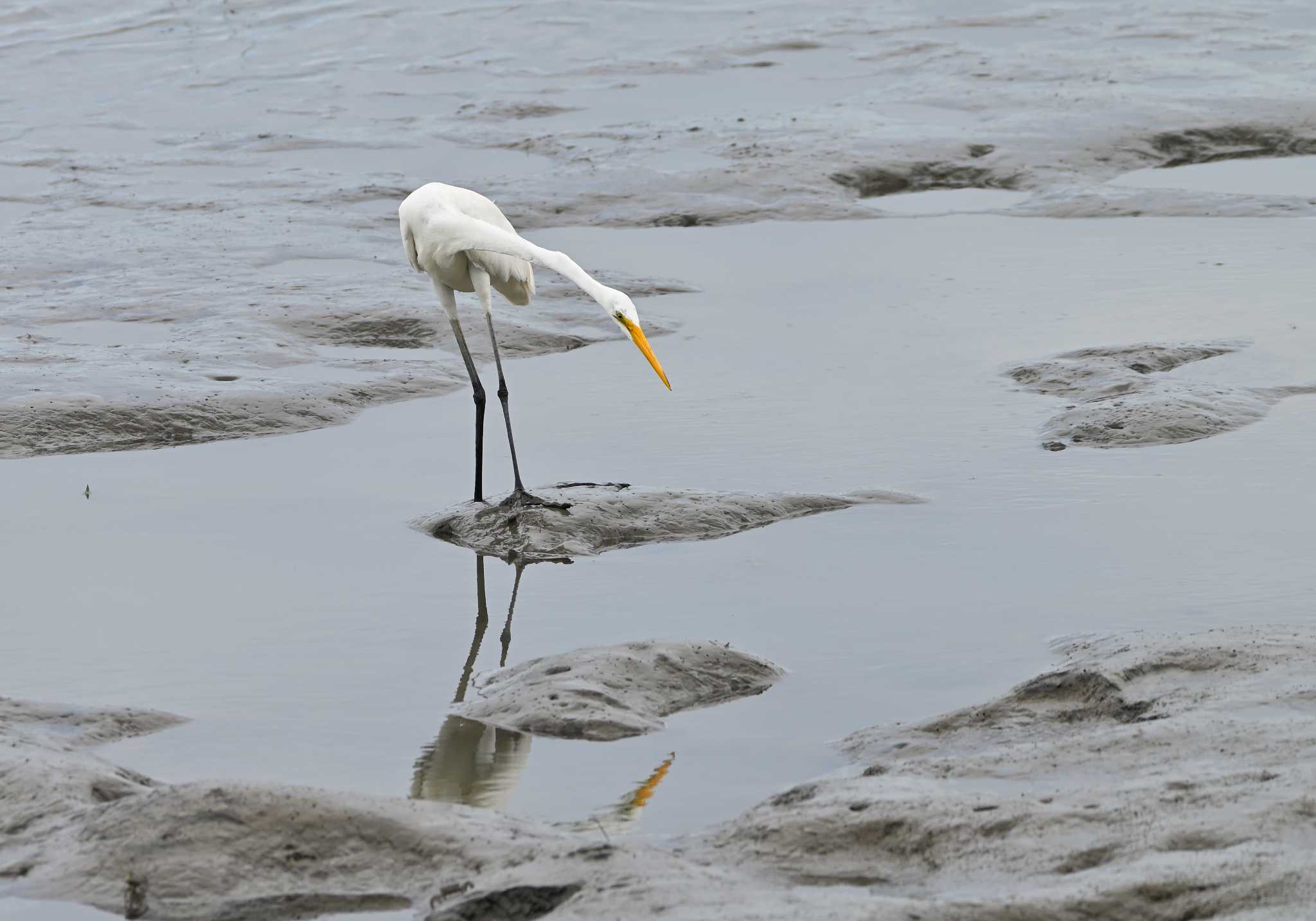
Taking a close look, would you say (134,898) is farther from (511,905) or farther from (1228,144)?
(1228,144)

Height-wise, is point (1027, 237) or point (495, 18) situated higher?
point (495, 18)

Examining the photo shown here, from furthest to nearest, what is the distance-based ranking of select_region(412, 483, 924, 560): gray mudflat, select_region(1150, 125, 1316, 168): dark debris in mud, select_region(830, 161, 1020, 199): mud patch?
select_region(1150, 125, 1316, 168): dark debris in mud
select_region(830, 161, 1020, 199): mud patch
select_region(412, 483, 924, 560): gray mudflat

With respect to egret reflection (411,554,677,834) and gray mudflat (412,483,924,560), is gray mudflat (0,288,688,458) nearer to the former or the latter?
gray mudflat (412,483,924,560)

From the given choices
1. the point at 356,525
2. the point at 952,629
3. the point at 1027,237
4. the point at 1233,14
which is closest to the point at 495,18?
the point at 1233,14

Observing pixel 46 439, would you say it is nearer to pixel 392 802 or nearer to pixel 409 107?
pixel 392 802

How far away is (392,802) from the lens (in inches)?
143

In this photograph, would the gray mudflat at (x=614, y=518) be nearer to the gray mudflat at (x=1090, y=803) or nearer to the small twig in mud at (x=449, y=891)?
the gray mudflat at (x=1090, y=803)

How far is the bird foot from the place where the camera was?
6.28 metres

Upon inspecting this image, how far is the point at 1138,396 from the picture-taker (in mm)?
7348

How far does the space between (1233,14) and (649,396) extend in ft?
50.1

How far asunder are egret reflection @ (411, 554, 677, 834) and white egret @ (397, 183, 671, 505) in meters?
1.93

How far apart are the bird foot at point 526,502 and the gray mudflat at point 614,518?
14 mm

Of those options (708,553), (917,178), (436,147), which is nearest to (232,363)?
(708,553)

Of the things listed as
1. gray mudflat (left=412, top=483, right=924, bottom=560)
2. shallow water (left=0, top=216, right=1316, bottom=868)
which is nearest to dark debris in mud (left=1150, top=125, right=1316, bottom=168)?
shallow water (left=0, top=216, right=1316, bottom=868)
